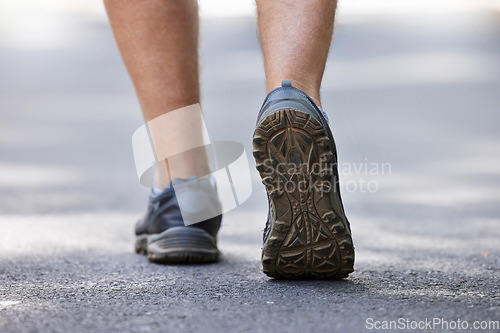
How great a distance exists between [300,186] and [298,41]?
311 millimetres

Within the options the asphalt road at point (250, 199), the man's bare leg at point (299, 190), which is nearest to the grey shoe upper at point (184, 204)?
the asphalt road at point (250, 199)

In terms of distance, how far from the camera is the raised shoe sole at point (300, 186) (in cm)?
146

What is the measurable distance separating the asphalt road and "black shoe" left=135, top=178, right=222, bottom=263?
0.04 metres

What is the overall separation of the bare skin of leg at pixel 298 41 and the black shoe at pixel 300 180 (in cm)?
8

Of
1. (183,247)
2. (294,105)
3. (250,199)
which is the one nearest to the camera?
(294,105)

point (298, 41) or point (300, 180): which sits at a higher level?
point (298, 41)

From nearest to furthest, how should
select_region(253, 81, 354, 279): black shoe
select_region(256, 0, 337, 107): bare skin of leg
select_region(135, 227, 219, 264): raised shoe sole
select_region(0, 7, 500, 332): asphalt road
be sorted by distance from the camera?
select_region(0, 7, 500, 332): asphalt road → select_region(253, 81, 354, 279): black shoe → select_region(256, 0, 337, 107): bare skin of leg → select_region(135, 227, 219, 264): raised shoe sole

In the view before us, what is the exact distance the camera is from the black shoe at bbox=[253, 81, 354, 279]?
146cm

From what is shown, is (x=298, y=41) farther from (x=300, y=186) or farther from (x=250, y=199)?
(x=250, y=199)

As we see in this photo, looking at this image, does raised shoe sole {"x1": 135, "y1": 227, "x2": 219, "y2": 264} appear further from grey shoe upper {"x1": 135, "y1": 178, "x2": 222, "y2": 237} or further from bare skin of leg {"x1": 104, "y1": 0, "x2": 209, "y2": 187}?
bare skin of leg {"x1": 104, "y1": 0, "x2": 209, "y2": 187}

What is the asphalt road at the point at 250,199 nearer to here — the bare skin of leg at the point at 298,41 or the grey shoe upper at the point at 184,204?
the grey shoe upper at the point at 184,204

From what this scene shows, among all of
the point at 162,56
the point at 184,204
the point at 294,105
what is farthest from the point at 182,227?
the point at 294,105

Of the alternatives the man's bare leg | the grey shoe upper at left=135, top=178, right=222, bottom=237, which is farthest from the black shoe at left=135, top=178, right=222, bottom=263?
the man's bare leg

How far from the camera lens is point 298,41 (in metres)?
1.59
